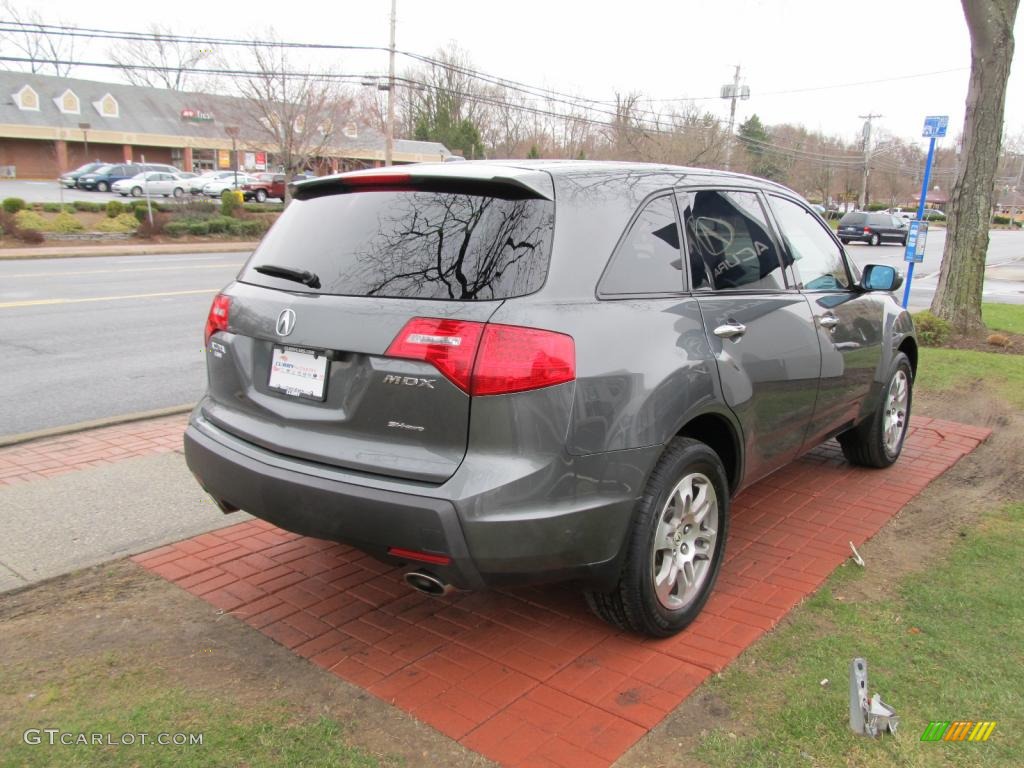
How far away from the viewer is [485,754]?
8.47ft

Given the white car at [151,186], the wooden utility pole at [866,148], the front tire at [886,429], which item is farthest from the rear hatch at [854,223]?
the front tire at [886,429]

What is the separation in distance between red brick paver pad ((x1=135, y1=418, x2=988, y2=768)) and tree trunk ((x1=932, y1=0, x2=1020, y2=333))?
6.57 meters

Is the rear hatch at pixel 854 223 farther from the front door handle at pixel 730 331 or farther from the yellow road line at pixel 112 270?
the front door handle at pixel 730 331

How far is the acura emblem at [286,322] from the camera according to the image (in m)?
3.02

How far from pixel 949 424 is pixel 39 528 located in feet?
20.9

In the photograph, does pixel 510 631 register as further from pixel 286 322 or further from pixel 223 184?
pixel 223 184

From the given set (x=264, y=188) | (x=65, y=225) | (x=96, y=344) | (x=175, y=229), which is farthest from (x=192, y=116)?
(x=96, y=344)

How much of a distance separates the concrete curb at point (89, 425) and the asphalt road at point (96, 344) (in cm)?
35

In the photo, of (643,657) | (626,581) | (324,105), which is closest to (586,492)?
(626,581)

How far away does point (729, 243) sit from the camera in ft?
12.4

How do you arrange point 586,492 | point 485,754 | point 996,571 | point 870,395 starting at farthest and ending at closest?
point 870,395, point 996,571, point 586,492, point 485,754

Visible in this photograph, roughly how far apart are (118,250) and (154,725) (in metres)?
23.8

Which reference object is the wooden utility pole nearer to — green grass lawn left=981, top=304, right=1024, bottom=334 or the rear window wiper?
green grass lawn left=981, top=304, right=1024, bottom=334

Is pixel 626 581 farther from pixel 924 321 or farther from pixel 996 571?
pixel 924 321
